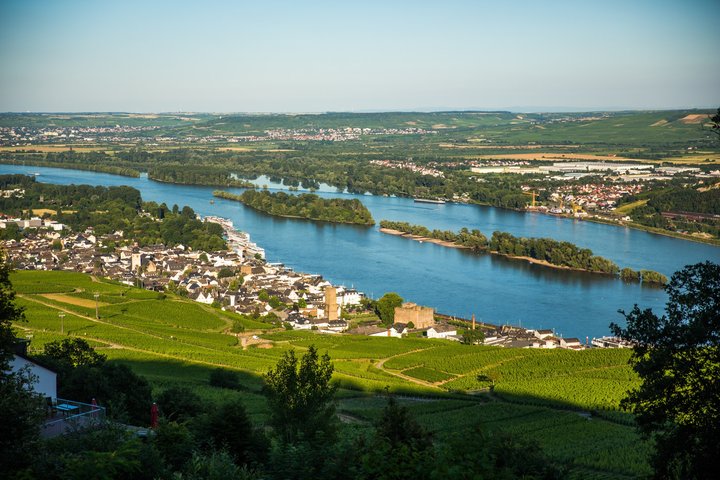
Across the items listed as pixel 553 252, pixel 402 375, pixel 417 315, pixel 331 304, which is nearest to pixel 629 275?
pixel 553 252

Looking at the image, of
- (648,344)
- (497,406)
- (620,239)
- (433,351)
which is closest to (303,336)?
(433,351)

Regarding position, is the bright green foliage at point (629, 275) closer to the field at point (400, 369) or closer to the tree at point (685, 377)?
the field at point (400, 369)

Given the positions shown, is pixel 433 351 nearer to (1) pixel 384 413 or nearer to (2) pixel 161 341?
(2) pixel 161 341

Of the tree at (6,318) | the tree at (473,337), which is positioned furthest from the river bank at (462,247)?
the tree at (6,318)

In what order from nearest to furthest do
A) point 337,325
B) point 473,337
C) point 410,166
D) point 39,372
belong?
point 39,372, point 473,337, point 337,325, point 410,166

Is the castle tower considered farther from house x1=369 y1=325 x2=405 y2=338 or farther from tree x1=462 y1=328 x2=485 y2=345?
tree x1=462 y1=328 x2=485 y2=345

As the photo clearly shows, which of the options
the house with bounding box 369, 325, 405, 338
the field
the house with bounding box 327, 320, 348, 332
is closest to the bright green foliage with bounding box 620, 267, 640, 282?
the house with bounding box 369, 325, 405, 338

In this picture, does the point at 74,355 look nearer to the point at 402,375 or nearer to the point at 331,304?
the point at 402,375
